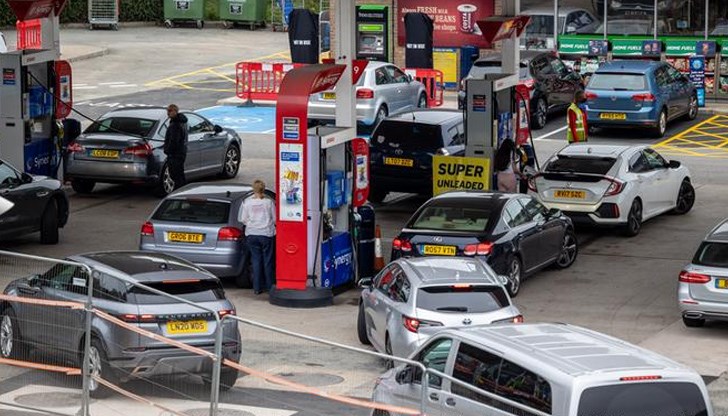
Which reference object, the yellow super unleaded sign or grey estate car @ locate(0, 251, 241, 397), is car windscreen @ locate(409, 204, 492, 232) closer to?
the yellow super unleaded sign

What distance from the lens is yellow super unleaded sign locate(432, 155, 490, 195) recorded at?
24.2m

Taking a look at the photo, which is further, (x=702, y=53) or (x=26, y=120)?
(x=702, y=53)

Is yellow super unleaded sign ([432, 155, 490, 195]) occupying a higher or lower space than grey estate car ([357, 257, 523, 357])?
higher

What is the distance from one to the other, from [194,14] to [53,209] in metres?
33.7

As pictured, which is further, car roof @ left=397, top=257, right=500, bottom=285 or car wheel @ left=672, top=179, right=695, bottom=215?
car wheel @ left=672, top=179, right=695, bottom=215

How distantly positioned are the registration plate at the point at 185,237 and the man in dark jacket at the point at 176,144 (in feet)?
18.7

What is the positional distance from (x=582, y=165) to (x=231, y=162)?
799cm

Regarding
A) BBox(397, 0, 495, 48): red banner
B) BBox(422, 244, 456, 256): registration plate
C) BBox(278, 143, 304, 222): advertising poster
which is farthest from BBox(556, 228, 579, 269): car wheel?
BBox(397, 0, 495, 48): red banner

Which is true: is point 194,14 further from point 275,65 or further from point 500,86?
point 500,86

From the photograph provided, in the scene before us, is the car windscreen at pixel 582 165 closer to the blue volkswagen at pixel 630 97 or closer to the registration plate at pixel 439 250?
the registration plate at pixel 439 250

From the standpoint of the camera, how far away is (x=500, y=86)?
2475 cm

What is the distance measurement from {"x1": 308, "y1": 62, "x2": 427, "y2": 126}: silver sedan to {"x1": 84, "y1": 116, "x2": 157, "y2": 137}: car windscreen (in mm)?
6528

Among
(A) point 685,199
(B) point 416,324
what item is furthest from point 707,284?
(A) point 685,199

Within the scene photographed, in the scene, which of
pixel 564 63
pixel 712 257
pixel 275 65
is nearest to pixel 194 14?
pixel 275 65
